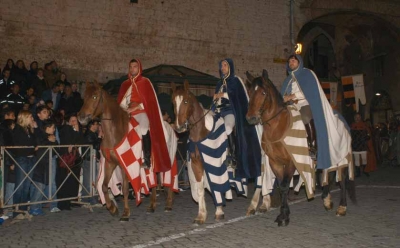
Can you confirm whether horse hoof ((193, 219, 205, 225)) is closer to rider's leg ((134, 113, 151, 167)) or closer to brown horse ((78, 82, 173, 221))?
brown horse ((78, 82, 173, 221))

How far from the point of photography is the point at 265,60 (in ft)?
70.8

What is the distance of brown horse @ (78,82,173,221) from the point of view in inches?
311

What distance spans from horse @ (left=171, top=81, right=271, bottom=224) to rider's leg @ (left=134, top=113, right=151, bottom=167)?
3.55ft

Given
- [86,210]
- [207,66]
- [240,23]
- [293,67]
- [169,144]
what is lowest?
[86,210]

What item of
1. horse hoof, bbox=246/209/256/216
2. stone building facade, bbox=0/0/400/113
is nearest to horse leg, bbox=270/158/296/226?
horse hoof, bbox=246/209/256/216

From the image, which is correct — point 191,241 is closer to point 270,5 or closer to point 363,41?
point 270,5

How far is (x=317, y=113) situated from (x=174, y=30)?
12258 millimetres

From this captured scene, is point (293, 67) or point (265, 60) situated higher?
point (265, 60)

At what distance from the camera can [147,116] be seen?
8.73 m

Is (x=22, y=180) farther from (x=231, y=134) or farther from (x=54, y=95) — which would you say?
(x=54, y=95)

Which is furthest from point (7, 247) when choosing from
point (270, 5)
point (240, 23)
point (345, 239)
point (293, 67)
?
point (270, 5)

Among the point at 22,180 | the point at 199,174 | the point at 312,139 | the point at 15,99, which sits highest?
the point at 15,99

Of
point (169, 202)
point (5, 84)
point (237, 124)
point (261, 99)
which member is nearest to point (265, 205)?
point (237, 124)

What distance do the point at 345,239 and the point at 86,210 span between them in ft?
17.0
